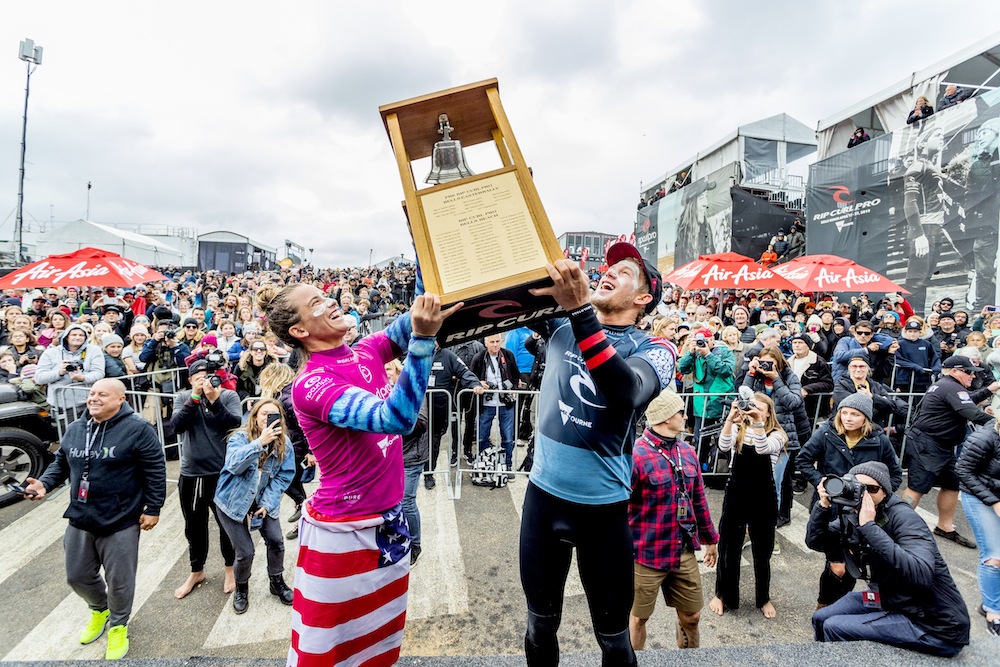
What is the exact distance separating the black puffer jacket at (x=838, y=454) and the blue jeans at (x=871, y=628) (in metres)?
1.30

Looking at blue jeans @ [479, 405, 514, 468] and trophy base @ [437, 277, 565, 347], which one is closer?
trophy base @ [437, 277, 565, 347]

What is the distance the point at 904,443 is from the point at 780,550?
127 inches

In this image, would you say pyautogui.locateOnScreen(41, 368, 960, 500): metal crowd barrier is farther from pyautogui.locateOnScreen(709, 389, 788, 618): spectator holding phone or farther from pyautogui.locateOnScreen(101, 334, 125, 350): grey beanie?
pyautogui.locateOnScreen(709, 389, 788, 618): spectator holding phone

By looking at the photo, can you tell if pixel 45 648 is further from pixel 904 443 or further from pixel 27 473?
pixel 904 443

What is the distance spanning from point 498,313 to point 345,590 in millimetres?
1331

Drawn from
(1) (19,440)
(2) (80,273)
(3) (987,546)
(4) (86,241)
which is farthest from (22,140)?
(3) (987,546)

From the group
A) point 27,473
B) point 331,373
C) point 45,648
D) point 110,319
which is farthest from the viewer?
point 110,319

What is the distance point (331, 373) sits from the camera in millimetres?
2082

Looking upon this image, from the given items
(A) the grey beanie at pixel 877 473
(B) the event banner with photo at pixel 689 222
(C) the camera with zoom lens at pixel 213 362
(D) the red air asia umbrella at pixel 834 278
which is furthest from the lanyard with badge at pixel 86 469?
(B) the event banner with photo at pixel 689 222

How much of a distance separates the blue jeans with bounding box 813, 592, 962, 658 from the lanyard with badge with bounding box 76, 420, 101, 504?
204 inches

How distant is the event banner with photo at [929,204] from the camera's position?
12242 mm

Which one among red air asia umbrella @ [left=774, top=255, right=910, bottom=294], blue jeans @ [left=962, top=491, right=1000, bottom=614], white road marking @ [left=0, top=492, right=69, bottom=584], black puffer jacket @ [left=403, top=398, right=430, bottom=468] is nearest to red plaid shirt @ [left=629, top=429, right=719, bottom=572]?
black puffer jacket @ [left=403, top=398, right=430, bottom=468]

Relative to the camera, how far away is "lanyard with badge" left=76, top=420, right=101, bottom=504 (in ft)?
11.8

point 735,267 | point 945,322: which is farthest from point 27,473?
point 945,322
